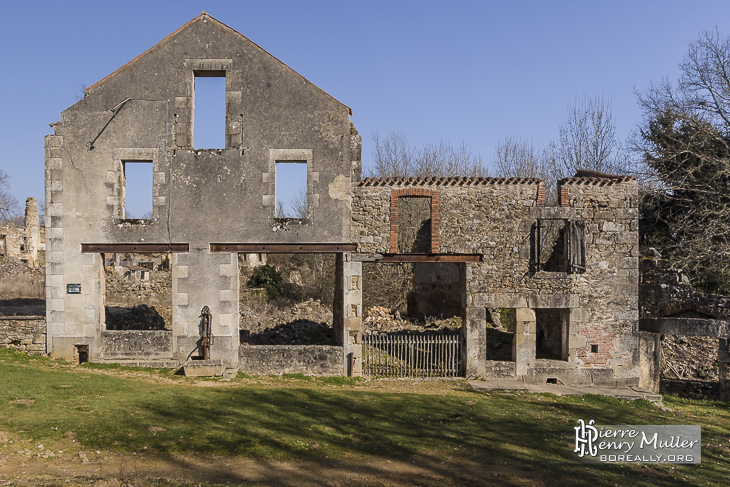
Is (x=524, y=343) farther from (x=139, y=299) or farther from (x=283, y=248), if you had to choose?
(x=139, y=299)

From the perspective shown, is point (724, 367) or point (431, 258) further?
point (724, 367)

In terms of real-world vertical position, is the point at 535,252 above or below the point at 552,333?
above

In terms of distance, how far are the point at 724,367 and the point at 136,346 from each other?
700 inches

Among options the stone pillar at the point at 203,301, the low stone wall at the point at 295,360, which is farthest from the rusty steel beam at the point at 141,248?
the low stone wall at the point at 295,360

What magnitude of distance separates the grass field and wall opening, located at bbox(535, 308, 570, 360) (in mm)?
2236

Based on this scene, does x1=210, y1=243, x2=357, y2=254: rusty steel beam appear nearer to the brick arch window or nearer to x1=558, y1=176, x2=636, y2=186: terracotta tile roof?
the brick arch window

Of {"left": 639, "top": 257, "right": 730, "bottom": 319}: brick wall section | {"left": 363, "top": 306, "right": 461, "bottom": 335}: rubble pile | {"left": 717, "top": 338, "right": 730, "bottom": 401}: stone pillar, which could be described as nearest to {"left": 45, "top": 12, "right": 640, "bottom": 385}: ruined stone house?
{"left": 639, "top": 257, "right": 730, "bottom": 319}: brick wall section

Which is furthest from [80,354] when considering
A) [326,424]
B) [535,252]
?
[535,252]

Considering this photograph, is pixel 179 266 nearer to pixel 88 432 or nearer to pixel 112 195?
pixel 112 195

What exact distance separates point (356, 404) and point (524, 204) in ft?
24.3

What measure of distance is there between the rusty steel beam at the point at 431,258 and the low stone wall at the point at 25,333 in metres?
9.91

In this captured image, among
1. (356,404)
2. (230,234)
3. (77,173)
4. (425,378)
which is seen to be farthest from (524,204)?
(77,173)

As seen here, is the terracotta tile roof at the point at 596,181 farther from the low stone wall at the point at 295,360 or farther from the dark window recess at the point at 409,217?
the dark window recess at the point at 409,217

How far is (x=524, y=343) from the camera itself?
583 inches
